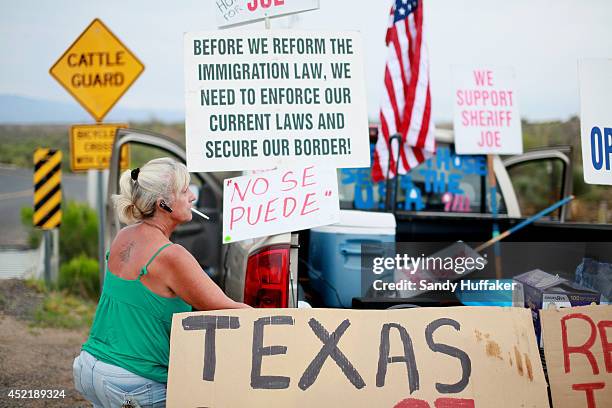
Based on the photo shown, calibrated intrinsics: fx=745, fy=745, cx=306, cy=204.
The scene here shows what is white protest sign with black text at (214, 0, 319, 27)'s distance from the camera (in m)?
3.92

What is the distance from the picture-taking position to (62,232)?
34.3 ft

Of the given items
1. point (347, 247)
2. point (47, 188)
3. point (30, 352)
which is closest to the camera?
point (347, 247)

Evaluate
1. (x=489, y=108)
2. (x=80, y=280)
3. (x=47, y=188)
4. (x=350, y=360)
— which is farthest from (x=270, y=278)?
(x=80, y=280)

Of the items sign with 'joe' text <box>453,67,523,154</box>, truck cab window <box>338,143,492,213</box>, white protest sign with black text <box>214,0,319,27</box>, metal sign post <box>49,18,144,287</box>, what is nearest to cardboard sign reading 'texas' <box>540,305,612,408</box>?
white protest sign with black text <box>214,0,319,27</box>

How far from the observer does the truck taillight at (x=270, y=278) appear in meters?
3.58

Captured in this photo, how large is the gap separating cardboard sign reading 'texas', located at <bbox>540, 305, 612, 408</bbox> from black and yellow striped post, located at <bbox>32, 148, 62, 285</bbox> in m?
6.26

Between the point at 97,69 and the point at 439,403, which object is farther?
the point at 97,69

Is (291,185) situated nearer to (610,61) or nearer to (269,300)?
(269,300)

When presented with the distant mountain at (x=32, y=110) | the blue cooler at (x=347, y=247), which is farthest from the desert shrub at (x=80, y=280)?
the blue cooler at (x=347, y=247)

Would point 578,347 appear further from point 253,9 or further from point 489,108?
point 489,108

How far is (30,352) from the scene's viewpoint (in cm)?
639

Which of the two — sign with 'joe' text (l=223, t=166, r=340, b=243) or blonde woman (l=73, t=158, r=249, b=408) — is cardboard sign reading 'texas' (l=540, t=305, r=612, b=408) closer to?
sign with 'joe' text (l=223, t=166, r=340, b=243)

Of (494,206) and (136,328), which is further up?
(494,206)

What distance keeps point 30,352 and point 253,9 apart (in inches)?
156
